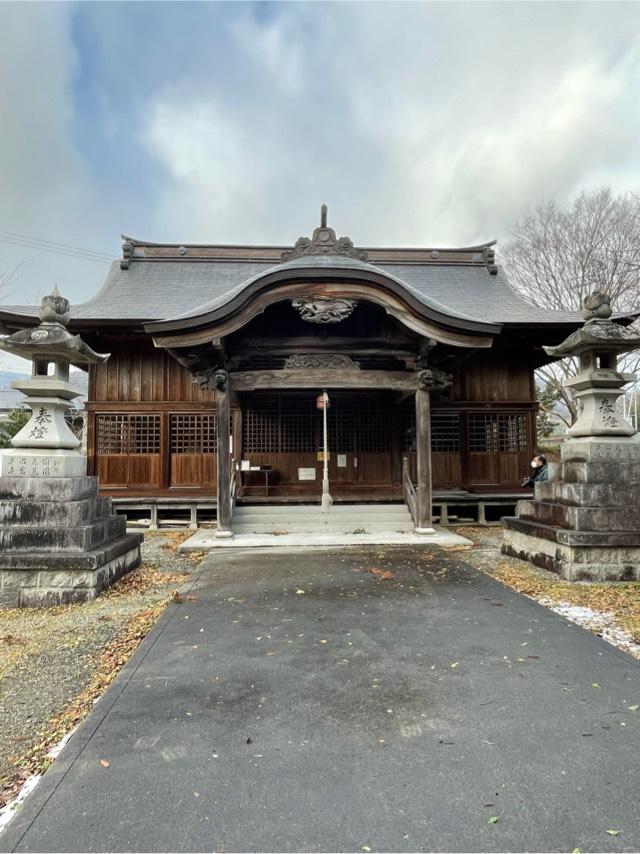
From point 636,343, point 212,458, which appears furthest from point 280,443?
point 636,343

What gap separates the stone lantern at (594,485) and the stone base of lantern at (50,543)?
18.3 ft

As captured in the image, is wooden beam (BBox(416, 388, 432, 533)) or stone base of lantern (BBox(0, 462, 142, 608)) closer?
stone base of lantern (BBox(0, 462, 142, 608))

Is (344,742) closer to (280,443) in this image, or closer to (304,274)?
(304,274)

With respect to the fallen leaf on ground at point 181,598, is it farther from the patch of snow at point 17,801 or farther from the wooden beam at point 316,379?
the wooden beam at point 316,379

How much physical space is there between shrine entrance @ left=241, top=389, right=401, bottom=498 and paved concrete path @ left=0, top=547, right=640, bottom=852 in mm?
7000

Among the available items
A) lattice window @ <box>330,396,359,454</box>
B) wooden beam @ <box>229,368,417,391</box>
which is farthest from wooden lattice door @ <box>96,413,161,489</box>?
lattice window @ <box>330,396,359,454</box>

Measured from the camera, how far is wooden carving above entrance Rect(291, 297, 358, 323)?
7914 mm

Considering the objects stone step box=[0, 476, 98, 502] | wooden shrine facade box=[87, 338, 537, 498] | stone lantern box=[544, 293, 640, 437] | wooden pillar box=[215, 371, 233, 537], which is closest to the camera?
stone step box=[0, 476, 98, 502]

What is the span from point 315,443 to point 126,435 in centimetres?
449

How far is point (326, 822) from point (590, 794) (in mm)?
1144

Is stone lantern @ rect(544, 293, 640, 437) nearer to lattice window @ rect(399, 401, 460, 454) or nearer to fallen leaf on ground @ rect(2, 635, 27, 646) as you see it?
lattice window @ rect(399, 401, 460, 454)

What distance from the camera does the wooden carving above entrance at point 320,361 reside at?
27.8 ft

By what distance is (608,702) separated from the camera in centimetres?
277

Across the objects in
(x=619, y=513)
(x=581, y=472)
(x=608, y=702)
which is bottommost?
(x=608, y=702)
